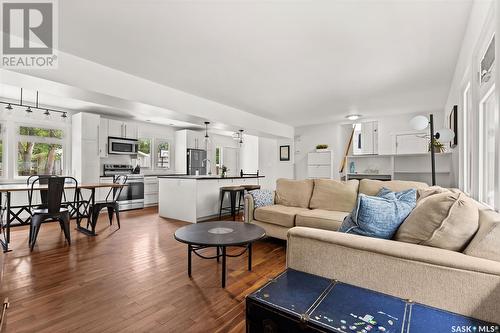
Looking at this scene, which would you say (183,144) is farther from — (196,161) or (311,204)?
(311,204)

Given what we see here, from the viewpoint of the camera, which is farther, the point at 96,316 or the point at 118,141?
the point at 118,141

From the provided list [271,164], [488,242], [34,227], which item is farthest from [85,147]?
[488,242]

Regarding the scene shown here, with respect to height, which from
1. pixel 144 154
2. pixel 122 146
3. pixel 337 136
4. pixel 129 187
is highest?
pixel 337 136

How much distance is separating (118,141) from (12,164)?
6.49ft

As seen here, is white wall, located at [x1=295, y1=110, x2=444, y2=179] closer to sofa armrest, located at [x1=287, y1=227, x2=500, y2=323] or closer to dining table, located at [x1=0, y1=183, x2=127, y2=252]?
dining table, located at [x1=0, y1=183, x2=127, y2=252]

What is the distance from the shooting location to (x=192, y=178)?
4805 mm

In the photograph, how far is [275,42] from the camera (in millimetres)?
2664

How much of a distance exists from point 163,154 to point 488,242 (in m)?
7.18

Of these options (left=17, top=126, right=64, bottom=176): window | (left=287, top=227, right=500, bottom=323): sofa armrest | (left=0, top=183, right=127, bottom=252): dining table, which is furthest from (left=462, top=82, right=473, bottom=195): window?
(left=17, top=126, right=64, bottom=176): window

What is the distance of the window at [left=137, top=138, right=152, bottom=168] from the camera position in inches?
267

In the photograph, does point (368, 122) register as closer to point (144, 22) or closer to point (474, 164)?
point (474, 164)

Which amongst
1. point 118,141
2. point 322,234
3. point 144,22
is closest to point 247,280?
point 322,234

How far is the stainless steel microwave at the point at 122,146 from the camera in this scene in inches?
235

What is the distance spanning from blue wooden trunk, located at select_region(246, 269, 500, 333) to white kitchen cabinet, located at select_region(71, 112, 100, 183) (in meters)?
5.63
